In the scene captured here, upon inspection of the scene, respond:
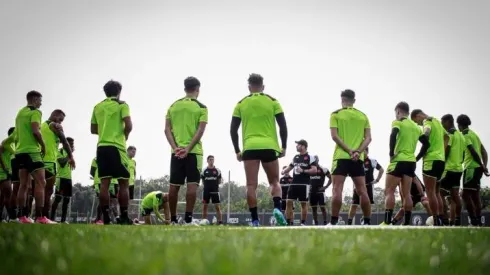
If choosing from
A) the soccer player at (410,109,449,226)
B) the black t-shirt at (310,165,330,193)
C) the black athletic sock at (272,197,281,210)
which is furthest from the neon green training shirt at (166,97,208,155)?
the black t-shirt at (310,165,330,193)

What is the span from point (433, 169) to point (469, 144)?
84.1 inches

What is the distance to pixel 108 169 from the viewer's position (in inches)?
302

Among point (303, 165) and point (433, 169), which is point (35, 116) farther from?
point (303, 165)

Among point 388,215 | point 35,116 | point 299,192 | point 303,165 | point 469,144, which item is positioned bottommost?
point 388,215

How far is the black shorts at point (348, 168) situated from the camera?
8367 millimetres

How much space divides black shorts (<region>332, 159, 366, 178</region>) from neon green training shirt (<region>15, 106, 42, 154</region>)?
516cm

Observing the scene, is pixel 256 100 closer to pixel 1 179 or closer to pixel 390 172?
pixel 390 172

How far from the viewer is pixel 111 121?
780 cm

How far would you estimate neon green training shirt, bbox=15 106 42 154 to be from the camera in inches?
347

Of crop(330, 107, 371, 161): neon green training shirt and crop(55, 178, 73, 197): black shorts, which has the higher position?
crop(330, 107, 371, 161): neon green training shirt

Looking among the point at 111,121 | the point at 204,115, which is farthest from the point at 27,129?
the point at 204,115

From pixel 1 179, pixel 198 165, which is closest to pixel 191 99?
pixel 198 165

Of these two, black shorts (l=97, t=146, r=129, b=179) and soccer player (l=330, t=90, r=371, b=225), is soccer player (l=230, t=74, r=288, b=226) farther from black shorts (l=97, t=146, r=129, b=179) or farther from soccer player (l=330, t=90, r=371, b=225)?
black shorts (l=97, t=146, r=129, b=179)

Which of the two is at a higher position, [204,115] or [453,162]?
[204,115]
